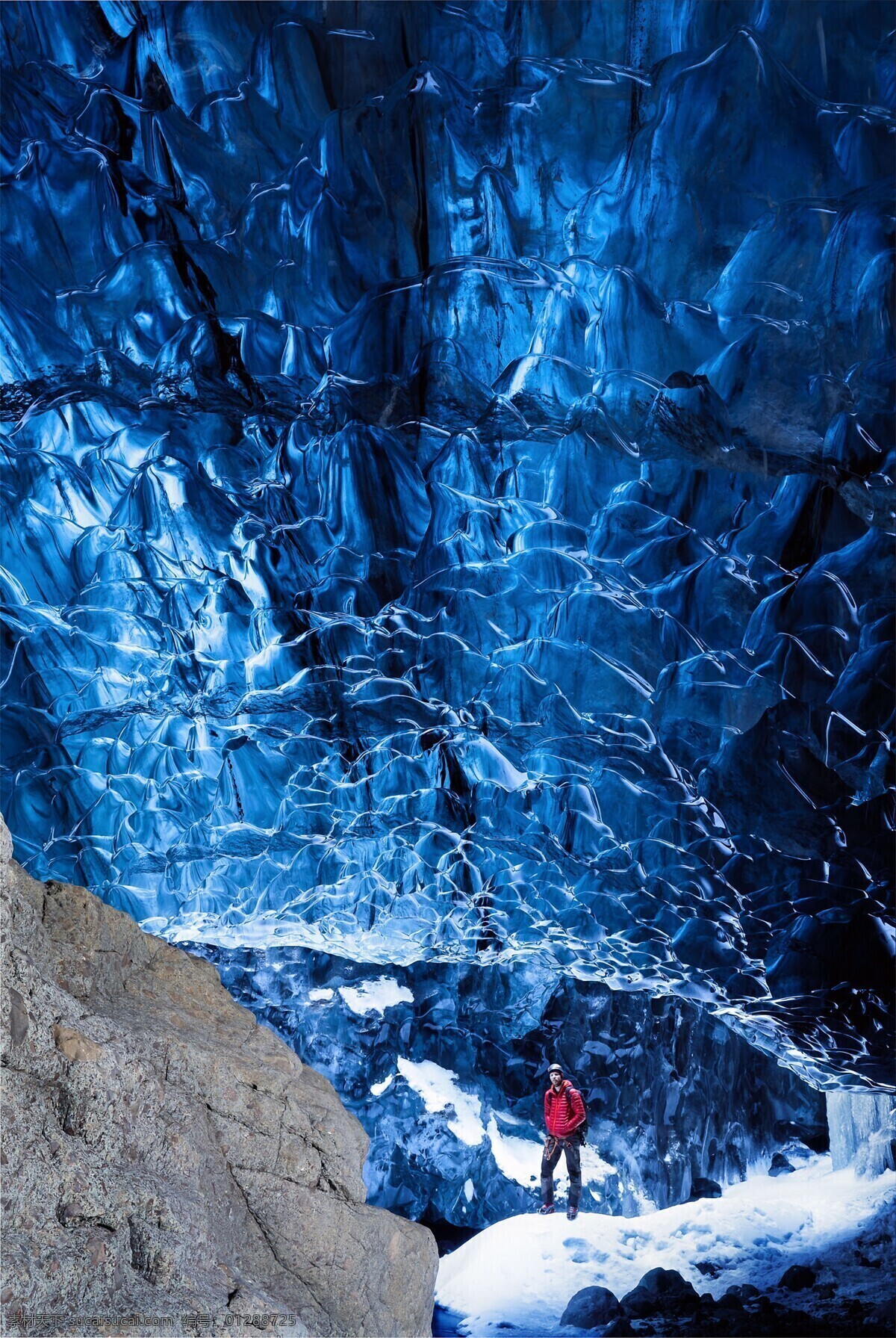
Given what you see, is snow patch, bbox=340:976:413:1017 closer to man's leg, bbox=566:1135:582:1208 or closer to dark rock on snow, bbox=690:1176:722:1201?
man's leg, bbox=566:1135:582:1208

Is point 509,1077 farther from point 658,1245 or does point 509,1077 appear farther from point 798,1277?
point 798,1277

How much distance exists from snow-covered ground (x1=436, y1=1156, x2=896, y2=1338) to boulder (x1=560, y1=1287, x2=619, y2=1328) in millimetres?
29

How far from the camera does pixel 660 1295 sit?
3742mm

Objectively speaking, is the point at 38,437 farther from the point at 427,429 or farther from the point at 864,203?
the point at 864,203

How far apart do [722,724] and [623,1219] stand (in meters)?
1.92

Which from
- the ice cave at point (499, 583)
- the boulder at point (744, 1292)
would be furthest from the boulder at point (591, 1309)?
the boulder at point (744, 1292)

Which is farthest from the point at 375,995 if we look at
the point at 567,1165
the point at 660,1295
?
the point at 660,1295

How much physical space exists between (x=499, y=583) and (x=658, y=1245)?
97.7 inches

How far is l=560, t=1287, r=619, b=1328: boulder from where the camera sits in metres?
3.70

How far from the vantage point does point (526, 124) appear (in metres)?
3.05

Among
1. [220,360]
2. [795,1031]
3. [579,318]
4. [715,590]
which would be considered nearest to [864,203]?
[579,318]

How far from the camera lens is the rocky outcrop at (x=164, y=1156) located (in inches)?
78.9

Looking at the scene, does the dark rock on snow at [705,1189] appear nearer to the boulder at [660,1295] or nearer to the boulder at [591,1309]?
the boulder at [660,1295]

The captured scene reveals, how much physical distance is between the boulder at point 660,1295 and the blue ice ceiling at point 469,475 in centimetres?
92
